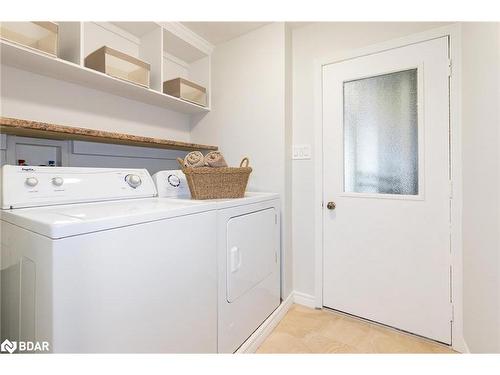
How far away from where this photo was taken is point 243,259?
4.91 feet

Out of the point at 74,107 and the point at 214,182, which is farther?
the point at 74,107

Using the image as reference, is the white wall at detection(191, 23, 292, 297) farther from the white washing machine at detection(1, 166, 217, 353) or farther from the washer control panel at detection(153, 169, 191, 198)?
the white washing machine at detection(1, 166, 217, 353)

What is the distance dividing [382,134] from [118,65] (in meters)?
1.82

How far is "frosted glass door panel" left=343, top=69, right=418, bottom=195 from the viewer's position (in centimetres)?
171

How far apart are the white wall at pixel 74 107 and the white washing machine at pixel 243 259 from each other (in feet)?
2.19

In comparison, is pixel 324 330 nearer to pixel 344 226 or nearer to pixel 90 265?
pixel 344 226

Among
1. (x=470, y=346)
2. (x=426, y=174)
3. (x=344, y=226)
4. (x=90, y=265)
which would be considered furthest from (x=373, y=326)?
(x=90, y=265)

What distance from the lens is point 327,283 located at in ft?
6.68

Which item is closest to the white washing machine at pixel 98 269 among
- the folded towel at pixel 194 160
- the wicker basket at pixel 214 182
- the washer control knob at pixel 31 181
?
the washer control knob at pixel 31 181

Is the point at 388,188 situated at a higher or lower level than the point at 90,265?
higher

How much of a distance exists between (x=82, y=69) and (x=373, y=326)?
2.51 m

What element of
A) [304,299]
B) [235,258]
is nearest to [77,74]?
[235,258]

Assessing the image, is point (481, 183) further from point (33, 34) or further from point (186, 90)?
point (33, 34)

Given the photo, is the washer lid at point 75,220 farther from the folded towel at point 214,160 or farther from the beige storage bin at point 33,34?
the beige storage bin at point 33,34
